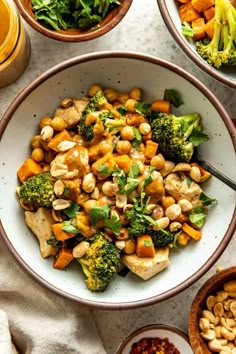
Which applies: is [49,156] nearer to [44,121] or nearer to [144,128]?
[44,121]

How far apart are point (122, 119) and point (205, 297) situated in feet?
2.77

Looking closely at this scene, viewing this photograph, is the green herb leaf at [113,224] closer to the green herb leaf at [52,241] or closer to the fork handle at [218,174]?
the green herb leaf at [52,241]

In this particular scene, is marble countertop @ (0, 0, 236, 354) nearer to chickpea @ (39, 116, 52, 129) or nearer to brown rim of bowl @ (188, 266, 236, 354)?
brown rim of bowl @ (188, 266, 236, 354)

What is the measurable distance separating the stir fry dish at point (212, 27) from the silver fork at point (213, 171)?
1.24 feet

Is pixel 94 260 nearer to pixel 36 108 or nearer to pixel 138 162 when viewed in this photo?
pixel 138 162

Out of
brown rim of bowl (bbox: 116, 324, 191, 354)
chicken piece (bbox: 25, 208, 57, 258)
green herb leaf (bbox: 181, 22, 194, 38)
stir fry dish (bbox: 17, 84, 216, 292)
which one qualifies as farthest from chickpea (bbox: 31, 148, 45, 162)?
brown rim of bowl (bbox: 116, 324, 191, 354)

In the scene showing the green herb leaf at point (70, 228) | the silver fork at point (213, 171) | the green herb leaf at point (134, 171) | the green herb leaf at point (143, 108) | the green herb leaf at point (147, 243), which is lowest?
the green herb leaf at point (147, 243)

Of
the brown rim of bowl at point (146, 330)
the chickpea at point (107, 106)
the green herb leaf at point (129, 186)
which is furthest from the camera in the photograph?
the brown rim of bowl at point (146, 330)

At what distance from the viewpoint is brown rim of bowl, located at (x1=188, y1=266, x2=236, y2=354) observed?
2865 millimetres

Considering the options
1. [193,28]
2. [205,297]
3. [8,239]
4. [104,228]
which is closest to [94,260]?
[104,228]

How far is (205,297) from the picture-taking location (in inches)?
115

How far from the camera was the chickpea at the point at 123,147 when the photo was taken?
2.70m

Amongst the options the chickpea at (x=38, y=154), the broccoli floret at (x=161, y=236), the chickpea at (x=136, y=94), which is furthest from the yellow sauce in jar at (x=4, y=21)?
the broccoli floret at (x=161, y=236)

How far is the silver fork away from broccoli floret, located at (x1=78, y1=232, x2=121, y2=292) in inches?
19.5
